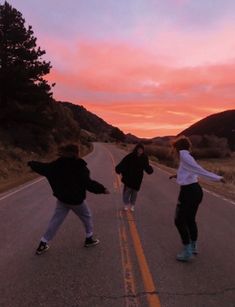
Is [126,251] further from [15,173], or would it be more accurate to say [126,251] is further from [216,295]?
[15,173]

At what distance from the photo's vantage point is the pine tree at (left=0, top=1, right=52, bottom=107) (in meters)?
39.3

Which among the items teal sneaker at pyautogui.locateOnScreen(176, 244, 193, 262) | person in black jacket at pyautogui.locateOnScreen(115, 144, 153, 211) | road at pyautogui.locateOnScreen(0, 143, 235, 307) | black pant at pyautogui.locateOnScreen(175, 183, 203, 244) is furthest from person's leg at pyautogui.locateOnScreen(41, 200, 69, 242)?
person in black jacket at pyautogui.locateOnScreen(115, 144, 153, 211)

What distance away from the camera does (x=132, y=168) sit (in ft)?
Answer: 40.6

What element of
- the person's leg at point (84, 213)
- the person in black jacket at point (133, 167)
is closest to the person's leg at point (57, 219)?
the person's leg at point (84, 213)

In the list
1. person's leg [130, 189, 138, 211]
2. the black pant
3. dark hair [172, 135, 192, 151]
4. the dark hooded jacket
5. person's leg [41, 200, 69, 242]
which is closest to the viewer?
the black pant

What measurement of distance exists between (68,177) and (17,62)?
34.8 meters

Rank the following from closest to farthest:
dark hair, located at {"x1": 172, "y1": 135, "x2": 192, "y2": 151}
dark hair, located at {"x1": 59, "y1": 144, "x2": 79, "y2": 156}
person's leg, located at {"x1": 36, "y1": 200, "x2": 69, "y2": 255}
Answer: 1. dark hair, located at {"x1": 172, "y1": 135, "x2": 192, "y2": 151}
2. dark hair, located at {"x1": 59, "y1": 144, "x2": 79, "y2": 156}
3. person's leg, located at {"x1": 36, "y1": 200, "x2": 69, "y2": 255}

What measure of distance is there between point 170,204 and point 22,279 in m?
8.26

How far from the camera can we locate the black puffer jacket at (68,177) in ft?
25.6

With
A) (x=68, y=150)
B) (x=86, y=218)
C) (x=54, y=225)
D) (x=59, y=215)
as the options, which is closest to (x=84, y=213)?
(x=86, y=218)

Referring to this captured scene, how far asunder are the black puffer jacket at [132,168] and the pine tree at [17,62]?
27.9m

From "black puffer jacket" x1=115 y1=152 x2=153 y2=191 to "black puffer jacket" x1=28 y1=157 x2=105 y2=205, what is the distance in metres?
4.48

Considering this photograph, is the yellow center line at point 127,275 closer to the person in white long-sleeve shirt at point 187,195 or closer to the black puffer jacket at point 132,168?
the person in white long-sleeve shirt at point 187,195

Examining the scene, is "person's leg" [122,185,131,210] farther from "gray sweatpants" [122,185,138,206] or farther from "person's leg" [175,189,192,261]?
"person's leg" [175,189,192,261]
